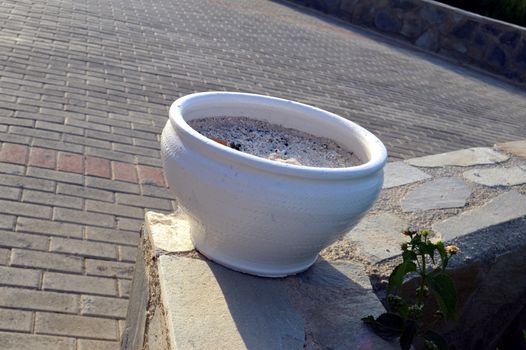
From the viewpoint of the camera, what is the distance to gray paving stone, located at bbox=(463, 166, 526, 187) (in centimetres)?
378

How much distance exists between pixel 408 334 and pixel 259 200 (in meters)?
0.62

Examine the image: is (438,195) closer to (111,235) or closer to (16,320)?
(111,235)

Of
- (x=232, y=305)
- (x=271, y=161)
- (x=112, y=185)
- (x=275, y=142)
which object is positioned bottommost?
(x=112, y=185)

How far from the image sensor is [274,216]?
2.11 metres

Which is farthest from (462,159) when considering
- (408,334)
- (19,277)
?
(19,277)

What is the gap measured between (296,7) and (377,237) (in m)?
10.9

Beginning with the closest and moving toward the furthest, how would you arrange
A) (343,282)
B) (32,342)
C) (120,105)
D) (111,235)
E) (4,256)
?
(343,282) → (32,342) → (4,256) → (111,235) → (120,105)

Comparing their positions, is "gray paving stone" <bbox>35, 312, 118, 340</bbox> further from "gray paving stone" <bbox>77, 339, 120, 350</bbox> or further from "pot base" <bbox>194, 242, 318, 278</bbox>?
"pot base" <bbox>194, 242, 318, 278</bbox>

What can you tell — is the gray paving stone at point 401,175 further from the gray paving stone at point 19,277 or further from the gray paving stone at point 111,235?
the gray paving stone at point 19,277

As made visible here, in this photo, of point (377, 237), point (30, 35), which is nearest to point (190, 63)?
point (30, 35)

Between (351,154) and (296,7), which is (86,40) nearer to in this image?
(351,154)

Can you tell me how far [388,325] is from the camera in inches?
88.2

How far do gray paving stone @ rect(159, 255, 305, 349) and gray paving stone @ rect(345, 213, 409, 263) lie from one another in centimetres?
54

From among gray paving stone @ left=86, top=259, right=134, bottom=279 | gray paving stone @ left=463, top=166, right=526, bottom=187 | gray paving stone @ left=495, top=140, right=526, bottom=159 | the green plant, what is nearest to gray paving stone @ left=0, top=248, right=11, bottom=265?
gray paving stone @ left=86, top=259, right=134, bottom=279
